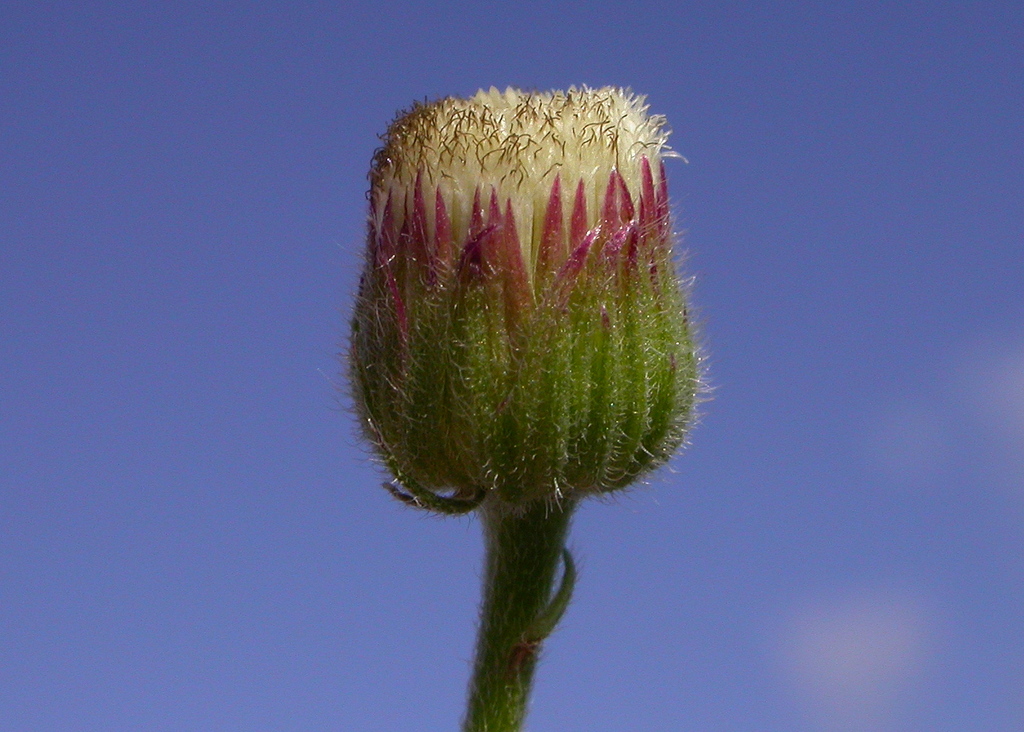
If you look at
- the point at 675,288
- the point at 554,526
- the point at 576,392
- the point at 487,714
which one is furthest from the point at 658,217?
the point at 487,714

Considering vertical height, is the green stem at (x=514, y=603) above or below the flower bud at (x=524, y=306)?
below

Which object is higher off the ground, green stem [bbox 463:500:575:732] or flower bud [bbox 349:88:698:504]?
flower bud [bbox 349:88:698:504]

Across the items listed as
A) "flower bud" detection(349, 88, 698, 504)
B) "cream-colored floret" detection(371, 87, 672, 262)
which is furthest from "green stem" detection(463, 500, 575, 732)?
"cream-colored floret" detection(371, 87, 672, 262)

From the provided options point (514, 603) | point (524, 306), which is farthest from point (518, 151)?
point (514, 603)

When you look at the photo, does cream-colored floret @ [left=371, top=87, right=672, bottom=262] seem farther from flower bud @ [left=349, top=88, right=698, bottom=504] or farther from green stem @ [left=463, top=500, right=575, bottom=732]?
green stem @ [left=463, top=500, right=575, bottom=732]

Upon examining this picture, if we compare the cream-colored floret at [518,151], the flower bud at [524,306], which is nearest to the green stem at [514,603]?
the flower bud at [524,306]

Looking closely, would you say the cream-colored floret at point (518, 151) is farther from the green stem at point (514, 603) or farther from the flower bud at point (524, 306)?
the green stem at point (514, 603)

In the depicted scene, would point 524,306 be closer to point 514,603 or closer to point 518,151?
point 518,151
